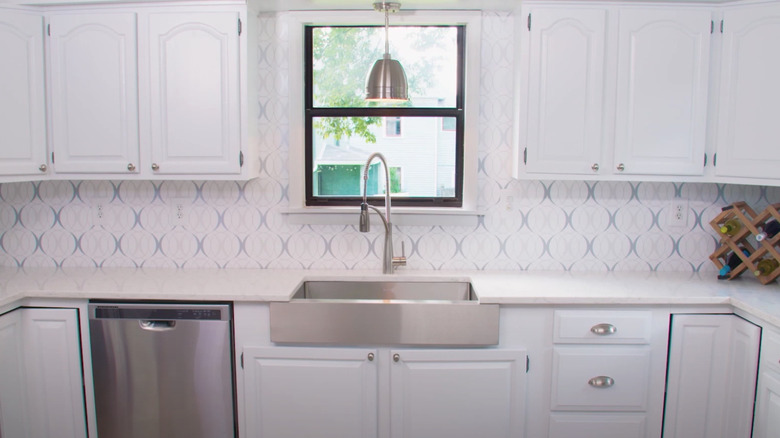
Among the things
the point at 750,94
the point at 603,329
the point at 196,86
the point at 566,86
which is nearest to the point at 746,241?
the point at 750,94

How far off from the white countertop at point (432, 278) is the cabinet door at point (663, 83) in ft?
1.86

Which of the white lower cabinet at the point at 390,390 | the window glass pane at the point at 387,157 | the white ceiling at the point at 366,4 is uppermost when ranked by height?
the white ceiling at the point at 366,4

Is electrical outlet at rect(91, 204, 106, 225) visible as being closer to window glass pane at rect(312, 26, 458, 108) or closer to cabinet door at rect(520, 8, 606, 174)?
window glass pane at rect(312, 26, 458, 108)

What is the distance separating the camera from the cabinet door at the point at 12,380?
2.15 m

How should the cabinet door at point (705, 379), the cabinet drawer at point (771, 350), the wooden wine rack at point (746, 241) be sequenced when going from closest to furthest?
the cabinet drawer at point (771, 350)
the cabinet door at point (705, 379)
the wooden wine rack at point (746, 241)

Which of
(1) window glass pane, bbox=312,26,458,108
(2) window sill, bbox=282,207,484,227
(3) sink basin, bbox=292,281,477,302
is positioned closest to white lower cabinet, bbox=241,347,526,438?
(3) sink basin, bbox=292,281,477,302

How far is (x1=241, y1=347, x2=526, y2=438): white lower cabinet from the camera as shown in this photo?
2.17m

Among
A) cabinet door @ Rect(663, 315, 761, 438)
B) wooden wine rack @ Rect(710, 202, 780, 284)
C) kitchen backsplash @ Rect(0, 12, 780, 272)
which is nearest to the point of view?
cabinet door @ Rect(663, 315, 761, 438)

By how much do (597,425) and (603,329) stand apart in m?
0.41

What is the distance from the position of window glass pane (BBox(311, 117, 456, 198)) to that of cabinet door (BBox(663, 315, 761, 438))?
1.22m

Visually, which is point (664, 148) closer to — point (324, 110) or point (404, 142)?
point (404, 142)

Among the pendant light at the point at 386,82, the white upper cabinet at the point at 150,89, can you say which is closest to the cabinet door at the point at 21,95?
the white upper cabinet at the point at 150,89

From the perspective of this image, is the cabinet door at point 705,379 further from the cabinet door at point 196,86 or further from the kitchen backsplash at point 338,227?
the cabinet door at point 196,86

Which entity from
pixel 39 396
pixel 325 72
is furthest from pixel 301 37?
pixel 39 396
